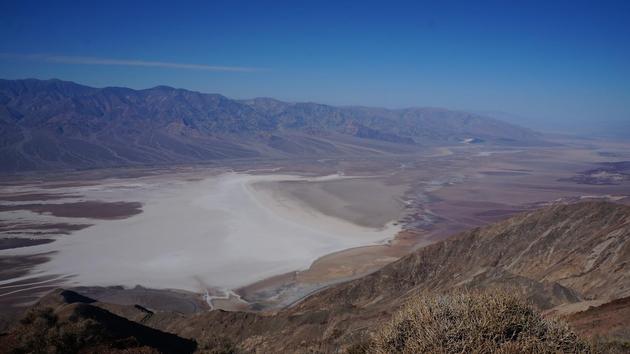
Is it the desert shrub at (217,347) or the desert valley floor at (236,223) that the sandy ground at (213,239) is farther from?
the desert shrub at (217,347)

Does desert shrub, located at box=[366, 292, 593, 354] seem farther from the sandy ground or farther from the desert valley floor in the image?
the sandy ground

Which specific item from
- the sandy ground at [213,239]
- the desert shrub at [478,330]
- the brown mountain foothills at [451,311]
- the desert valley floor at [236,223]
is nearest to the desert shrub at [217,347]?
the brown mountain foothills at [451,311]

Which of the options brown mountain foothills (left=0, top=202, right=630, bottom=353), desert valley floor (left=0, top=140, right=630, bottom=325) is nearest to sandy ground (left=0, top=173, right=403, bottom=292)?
desert valley floor (left=0, top=140, right=630, bottom=325)

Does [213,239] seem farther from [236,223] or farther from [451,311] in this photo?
[451,311]

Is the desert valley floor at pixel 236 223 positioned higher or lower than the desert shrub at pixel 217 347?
lower

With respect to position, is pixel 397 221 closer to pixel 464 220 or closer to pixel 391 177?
pixel 464 220

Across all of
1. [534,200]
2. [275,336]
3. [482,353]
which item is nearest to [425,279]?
[275,336]

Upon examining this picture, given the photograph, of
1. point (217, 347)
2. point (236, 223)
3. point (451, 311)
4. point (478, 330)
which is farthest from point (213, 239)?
point (478, 330)
